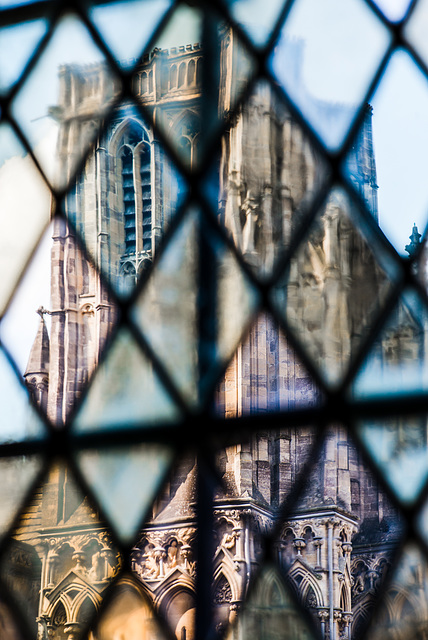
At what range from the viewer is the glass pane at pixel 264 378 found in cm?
243

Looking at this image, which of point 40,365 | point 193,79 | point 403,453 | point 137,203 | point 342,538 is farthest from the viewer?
point 137,203

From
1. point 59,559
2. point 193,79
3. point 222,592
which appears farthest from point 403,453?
point 193,79

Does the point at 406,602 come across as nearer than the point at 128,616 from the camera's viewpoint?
Yes

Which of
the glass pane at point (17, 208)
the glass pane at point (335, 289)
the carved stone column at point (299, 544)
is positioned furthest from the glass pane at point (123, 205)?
the carved stone column at point (299, 544)

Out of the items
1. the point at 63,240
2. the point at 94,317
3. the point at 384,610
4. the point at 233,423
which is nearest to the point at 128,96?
the point at 63,240

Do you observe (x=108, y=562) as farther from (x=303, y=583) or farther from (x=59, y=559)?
(x=303, y=583)

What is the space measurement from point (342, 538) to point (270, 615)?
41 cm

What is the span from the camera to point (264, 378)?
2744mm

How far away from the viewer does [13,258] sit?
284cm

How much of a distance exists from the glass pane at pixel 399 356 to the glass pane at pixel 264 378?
0.45 ft

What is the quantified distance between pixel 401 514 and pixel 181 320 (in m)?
0.76

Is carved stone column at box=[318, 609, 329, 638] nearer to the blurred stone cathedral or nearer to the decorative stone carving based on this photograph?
the blurred stone cathedral

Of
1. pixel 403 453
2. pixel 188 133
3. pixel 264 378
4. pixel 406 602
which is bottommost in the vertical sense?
pixel 406 602

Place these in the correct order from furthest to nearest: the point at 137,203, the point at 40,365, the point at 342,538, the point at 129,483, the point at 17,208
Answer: the point at 137,203
the point at 40,365
the point at 17,208
the point at 342,538
the point at 129,483
